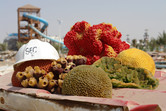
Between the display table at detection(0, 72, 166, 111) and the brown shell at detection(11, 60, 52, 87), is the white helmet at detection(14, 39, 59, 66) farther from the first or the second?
the display table at detection(0, 72, 166, 111)

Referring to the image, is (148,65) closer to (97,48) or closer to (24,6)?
(97,48)

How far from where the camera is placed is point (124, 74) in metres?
2.23

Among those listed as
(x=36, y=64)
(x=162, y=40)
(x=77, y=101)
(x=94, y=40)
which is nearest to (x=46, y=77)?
(x=36, y=64)

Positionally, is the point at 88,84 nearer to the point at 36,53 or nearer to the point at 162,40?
the point at 36,53

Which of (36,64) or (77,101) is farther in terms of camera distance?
(36,64)

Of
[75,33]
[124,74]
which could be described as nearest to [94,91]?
[124,74]

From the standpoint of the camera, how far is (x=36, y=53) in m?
2.18

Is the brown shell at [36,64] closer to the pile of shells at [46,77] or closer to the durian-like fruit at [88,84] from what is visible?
the pile of shells at [46,77]

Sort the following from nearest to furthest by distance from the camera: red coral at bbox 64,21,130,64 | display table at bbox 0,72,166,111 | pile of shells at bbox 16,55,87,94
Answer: display table at bbox 0,72,166,111
pile of shells at bbox 16,55,87,94
red coral at bbox 64,21,130,64

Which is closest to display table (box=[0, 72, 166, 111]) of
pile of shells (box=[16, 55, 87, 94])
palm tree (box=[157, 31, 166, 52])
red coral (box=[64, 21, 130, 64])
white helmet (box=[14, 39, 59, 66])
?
pile of shells (box=[16, 55, 87, 94])

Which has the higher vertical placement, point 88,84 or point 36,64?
point 36,64

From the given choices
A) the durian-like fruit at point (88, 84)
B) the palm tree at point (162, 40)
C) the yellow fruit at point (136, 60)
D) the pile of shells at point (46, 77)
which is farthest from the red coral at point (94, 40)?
the palm tree at point (162, 40)

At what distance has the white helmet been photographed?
2150 mm

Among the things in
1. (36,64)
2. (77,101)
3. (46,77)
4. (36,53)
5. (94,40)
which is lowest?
(77,101)
